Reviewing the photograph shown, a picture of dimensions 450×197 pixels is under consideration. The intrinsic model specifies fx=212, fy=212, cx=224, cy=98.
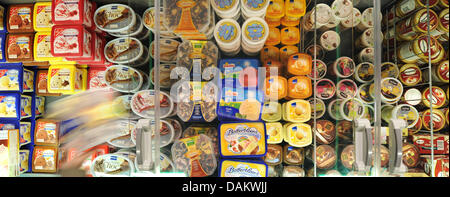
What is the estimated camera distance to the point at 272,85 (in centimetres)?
122

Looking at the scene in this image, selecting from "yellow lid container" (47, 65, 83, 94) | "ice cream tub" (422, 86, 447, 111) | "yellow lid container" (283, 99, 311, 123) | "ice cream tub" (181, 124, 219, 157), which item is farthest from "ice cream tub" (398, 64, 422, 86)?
"yellow lid container" (47, 65, 83, 94)

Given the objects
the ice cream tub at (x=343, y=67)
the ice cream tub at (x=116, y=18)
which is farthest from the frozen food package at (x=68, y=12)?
the ice cream tub at (x=343, y=67)

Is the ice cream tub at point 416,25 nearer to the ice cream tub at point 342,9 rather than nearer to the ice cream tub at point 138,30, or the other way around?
the ice cream tub at point 342,9

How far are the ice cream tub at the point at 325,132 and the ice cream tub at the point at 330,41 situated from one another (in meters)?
0.46

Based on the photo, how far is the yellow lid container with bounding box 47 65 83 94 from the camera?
71.0 inches

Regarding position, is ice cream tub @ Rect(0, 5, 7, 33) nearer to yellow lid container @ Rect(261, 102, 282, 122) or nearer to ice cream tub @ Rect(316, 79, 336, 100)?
yellow lid container @ Rect(261, 102, 282, 122)

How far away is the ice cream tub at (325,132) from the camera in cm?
129

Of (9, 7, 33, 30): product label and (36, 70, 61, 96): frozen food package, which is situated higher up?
(9, 7, 33, 30): product label

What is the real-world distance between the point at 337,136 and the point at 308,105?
0.79 feet

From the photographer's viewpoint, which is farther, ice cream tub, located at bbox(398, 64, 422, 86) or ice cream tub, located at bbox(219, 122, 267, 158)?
ice cream tub, located at bbox(398, 64, 422, 86)

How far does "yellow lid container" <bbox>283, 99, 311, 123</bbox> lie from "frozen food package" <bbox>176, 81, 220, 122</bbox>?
471mm

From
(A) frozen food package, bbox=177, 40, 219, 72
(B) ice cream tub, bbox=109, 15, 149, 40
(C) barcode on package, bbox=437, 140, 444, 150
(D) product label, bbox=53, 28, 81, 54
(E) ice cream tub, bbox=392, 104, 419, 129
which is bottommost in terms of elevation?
(C) barcode on package, bbox=437, 140, 444, 150

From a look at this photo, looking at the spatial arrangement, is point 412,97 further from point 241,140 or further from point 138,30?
point 138,30
